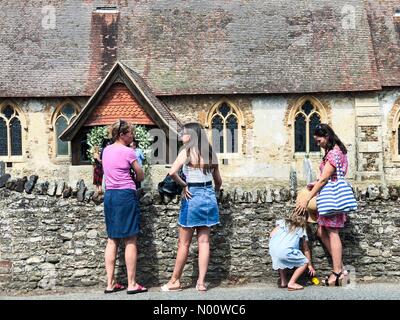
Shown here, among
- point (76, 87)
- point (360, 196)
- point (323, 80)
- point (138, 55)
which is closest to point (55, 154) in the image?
point (76, 87)

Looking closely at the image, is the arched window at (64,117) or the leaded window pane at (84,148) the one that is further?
the arched window at (64,117)

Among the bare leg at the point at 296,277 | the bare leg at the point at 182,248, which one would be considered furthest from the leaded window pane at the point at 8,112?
the bare leg at the point at 296,277

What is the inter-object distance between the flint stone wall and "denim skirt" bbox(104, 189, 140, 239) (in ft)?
2.84

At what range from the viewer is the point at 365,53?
26562mm

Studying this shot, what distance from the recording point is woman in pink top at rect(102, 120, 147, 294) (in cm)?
984

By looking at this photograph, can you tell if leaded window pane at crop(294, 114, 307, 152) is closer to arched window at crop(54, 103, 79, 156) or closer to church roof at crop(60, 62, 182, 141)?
church roof at crop(60, 62, 182, 141)

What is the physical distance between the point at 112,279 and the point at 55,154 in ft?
57.1

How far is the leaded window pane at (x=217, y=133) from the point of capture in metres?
26.4

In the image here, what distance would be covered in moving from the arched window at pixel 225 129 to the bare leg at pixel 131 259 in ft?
54.7

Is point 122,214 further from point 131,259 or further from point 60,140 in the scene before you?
point 60,140

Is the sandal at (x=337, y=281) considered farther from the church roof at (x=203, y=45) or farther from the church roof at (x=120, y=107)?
the church roof at (x=203, y=45)

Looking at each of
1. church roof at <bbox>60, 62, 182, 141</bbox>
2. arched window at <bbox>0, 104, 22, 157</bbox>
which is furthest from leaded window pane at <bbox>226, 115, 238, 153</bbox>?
arched window at <bbox>0, 104, 22, 157</bbox>

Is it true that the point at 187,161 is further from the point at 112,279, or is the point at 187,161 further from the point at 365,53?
the point at 365,53

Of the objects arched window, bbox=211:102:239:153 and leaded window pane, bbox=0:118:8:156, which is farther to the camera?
leaded window pane, bbox=0:118:8:156
